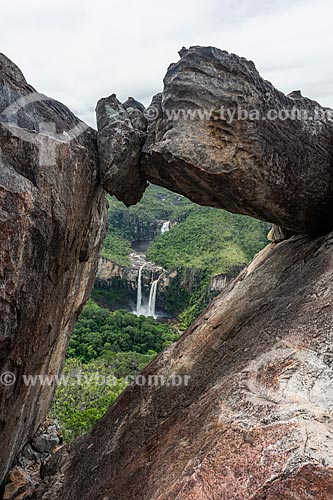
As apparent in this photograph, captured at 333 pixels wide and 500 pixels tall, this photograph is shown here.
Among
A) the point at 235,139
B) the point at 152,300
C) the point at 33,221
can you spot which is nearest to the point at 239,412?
the point at 33,221

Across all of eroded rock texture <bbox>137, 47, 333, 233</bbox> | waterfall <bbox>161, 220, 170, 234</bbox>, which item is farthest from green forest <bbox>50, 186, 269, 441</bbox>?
eroded rock texture <bbox>137, 47, 333, 233</bbox>

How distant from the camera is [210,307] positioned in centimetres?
1033

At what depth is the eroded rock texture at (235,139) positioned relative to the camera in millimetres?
7785

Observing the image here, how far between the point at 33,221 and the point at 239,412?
3874 millimetres

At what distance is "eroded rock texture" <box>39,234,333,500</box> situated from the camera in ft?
14.6

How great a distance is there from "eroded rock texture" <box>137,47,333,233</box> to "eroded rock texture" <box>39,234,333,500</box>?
1.44 meters

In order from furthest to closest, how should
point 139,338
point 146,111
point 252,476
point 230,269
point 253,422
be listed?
point 230,269, point 139,338, point 146,111, point 253,422, point 252,476

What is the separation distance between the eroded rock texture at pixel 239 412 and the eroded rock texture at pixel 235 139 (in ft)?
4.73

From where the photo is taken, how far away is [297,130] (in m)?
8.34

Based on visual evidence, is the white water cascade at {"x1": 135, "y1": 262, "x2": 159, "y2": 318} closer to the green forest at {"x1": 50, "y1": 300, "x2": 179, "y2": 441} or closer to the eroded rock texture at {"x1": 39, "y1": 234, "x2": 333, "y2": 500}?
the green forest at {"x1": 50, "y1": 300, "x2": 179, "y2": 441}

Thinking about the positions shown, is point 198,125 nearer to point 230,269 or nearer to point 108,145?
point 108,145

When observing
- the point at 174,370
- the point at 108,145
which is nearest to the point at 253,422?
the point at 174,370

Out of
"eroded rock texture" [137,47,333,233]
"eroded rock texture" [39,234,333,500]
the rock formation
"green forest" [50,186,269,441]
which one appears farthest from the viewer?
"green forest" [50,186,269,441]

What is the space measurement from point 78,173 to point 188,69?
287 centimetres
